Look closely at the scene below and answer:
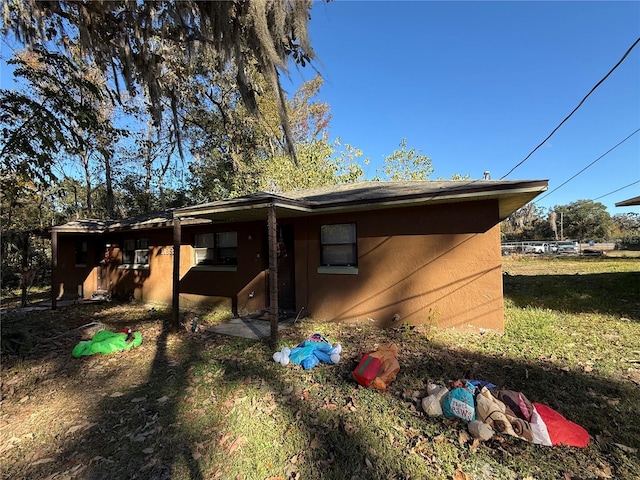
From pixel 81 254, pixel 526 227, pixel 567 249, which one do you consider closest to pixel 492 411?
pixel 81 254

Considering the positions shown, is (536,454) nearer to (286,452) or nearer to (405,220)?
(286,452)

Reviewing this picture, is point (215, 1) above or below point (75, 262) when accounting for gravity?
above

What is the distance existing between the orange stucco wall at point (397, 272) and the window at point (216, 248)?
27 centimetres

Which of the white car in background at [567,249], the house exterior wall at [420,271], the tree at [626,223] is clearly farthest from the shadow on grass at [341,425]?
the tree at [626,223]

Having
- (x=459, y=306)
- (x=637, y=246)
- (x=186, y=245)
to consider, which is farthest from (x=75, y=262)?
(x=637, y=246)

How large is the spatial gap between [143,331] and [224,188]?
13.7 m

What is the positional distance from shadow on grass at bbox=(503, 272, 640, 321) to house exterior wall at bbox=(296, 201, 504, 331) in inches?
117

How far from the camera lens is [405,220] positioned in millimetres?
6797

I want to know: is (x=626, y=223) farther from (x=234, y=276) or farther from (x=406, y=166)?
(x=234, y=276)

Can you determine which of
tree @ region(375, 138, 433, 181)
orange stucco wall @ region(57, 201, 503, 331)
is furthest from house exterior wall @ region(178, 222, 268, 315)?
tree @ region(375, 138, 433, 181)

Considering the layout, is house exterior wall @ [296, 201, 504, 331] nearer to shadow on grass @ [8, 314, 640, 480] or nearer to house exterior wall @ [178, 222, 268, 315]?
shadow on grass @ [8, 314, 640, 480]

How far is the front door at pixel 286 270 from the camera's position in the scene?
8570 millimetres

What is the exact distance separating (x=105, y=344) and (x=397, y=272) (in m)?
5.99

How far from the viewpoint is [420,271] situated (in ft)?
21.8
